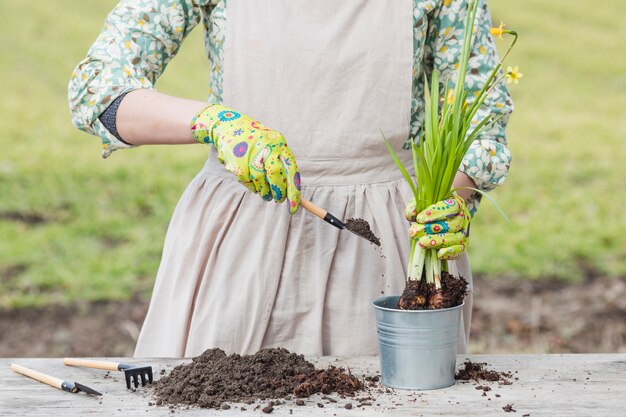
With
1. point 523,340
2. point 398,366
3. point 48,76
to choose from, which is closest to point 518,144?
point 523,340

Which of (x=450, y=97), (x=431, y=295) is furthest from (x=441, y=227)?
(x=450, y=97)

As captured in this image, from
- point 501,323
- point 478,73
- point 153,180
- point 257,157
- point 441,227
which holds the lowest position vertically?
point 501,323

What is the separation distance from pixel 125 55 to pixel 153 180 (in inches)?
183

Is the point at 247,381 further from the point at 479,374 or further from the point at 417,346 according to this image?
the point at 479,374

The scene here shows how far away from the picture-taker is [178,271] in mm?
2080

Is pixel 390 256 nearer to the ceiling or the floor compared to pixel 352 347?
nearer to the ceiling

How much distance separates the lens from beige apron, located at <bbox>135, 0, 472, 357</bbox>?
2.03 meters

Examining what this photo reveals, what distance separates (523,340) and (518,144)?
287 centimetres

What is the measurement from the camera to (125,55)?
2.00 m

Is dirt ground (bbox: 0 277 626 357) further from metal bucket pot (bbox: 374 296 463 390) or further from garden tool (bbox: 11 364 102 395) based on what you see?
metal bucket pot (bbox: 374 296 463 390)

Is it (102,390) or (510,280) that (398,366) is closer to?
(102,390)

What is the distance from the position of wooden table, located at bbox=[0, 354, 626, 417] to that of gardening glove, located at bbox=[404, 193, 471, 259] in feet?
0.85

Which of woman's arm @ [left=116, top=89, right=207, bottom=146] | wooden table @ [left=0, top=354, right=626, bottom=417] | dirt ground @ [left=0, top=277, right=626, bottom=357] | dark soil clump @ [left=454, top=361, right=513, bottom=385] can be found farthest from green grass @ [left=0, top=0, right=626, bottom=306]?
dark soil clump @ [left=454, top=361, right=513, bottom=385]

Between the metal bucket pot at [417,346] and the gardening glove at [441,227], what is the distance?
13cm
